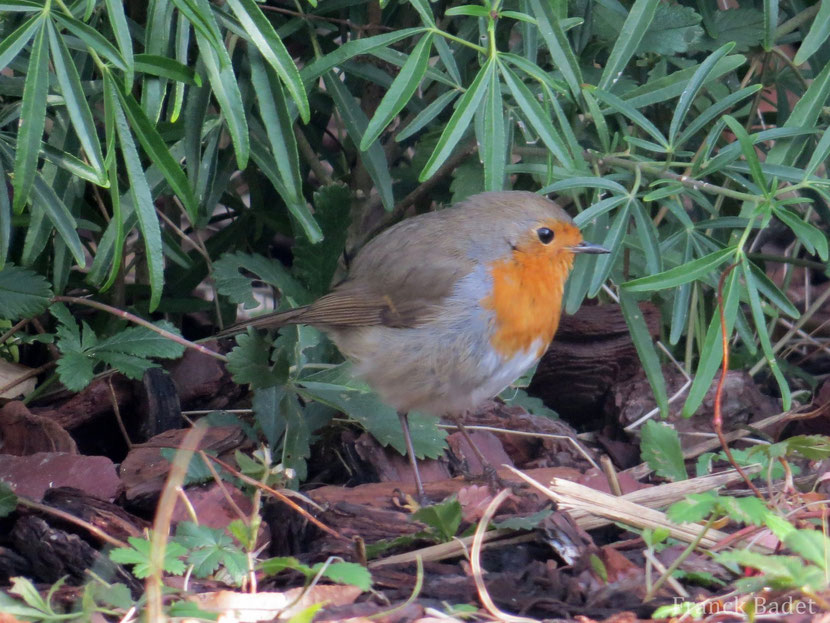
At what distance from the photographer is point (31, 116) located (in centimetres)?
230

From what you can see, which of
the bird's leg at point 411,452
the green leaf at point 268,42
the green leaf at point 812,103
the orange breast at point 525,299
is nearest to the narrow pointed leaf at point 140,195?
the green leaf at point 268,42

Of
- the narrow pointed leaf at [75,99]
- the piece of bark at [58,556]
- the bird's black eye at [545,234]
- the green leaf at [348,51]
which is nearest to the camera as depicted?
the piece of bark at [58,556]

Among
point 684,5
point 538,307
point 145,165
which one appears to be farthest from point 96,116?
point 684,5

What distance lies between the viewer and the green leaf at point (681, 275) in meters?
2.72

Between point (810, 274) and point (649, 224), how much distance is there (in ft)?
6.09

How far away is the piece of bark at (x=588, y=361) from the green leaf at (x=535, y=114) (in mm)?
1007

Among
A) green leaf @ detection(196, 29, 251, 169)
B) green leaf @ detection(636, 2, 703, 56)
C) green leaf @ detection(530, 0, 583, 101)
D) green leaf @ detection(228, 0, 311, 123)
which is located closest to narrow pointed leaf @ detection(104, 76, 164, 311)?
green leaf @ detection(196, 29, 251, 169)

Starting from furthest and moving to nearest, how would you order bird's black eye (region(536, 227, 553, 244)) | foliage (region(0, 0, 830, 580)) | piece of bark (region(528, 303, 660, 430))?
1. piece of bark (region(528, 303, 660, 430))
2. bird's black eye (region(536, 227, 553, 244))
3. foliage (region(0, 0, 830, 580))

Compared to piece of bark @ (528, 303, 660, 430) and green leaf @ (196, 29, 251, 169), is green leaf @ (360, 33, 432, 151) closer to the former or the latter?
green leaf @ (196, 29, 251, 169)

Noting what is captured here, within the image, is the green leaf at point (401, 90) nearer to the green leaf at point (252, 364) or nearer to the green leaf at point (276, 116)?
the green leaf at point (276, 116)

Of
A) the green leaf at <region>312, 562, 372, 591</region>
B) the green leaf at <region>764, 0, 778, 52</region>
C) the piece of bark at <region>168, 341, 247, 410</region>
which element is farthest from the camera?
the piece of bark at <region>168, 341, 247, 410</region>

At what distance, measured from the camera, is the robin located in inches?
118

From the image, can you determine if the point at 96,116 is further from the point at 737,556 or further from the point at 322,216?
the point at 737,556

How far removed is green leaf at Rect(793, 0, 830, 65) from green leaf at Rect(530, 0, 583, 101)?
638 mm
